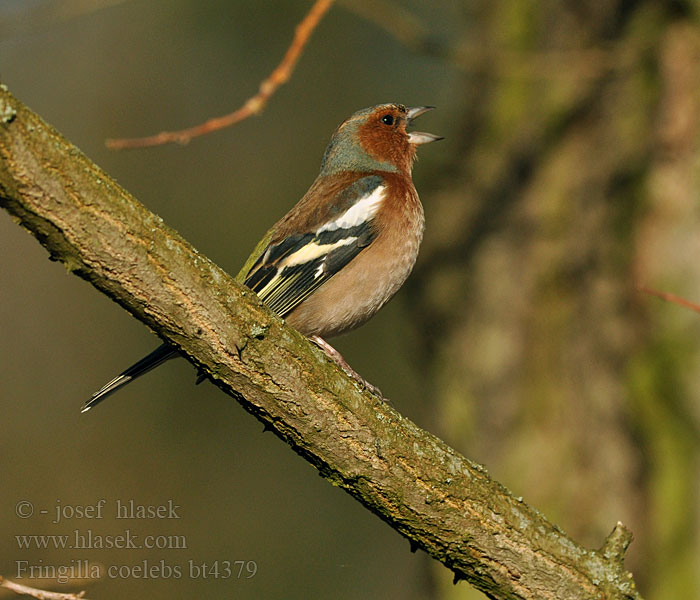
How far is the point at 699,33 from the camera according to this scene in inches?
221

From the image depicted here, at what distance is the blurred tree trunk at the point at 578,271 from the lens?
5.52 meters

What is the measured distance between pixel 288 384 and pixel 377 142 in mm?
2904

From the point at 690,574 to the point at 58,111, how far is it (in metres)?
10.7

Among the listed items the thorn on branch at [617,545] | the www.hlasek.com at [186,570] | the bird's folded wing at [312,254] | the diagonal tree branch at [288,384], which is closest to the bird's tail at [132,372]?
the bird's folded wing at [312,254]

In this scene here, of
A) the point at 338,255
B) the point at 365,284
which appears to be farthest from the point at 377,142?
the point at 365,284

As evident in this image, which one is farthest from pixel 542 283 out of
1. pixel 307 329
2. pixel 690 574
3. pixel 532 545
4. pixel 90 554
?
pixel 90 554

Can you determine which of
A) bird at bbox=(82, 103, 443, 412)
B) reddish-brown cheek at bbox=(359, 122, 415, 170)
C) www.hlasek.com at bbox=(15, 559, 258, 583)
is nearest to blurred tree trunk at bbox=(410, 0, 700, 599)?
reddish-brown cheek at bbox=(359, 122, 415, 170)

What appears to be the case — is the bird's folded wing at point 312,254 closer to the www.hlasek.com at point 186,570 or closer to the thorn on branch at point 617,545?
the thorn on branch at point 617,545

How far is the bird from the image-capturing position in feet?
14.8

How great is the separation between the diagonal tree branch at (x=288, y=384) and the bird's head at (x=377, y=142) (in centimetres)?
256

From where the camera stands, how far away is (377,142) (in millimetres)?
5457

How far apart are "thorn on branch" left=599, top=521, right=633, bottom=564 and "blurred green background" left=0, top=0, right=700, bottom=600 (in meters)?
2.26

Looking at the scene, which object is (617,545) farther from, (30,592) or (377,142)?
(377,142)

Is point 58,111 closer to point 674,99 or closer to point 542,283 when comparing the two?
point 542,283
